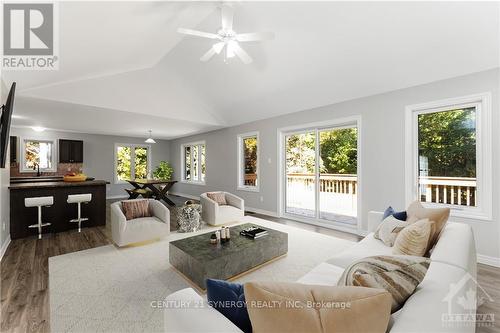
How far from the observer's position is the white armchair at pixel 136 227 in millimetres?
3305

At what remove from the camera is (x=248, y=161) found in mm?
6594

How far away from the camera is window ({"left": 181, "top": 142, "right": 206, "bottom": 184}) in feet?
27.8

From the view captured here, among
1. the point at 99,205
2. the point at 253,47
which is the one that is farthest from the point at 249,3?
the point at 99,205

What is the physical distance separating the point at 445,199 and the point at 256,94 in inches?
155

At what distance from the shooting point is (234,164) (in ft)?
22.4

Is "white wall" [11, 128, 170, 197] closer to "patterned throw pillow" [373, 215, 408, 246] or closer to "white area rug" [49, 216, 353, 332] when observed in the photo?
"white area rug" [49, 216, 353, 332]

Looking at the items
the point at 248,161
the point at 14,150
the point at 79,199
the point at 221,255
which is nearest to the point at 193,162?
the point at 248,161

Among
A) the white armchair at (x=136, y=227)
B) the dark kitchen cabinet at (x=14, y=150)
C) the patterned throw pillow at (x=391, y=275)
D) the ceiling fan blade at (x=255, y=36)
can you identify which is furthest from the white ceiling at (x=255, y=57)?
the patterned throw pillow at (x=391, y=275)

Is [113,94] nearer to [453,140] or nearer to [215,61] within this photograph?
[215,61]

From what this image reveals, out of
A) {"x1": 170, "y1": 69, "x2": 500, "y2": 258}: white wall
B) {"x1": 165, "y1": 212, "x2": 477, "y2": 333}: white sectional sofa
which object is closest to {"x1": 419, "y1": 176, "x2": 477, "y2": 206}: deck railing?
{"x1": 170, "y1": 69, "x2": 500, "y2": 258}: white wall

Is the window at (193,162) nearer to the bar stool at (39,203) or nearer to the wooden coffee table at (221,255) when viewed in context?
the bar stool at (39,203)

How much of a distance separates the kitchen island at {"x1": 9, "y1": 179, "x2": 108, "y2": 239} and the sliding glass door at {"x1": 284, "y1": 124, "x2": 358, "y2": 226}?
4190 mm

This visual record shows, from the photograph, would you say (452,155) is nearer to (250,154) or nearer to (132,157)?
(250,154)

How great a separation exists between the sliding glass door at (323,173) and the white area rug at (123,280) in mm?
1575
